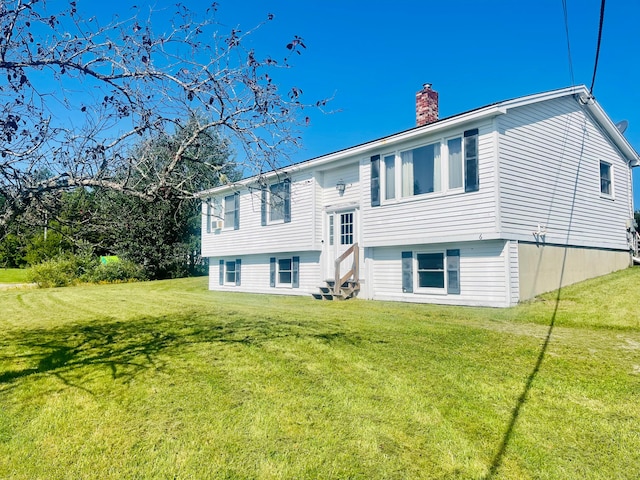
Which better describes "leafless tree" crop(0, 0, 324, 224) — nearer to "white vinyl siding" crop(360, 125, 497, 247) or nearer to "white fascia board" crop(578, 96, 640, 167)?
"white vinyl siding" crop(360, 125, 497, 247)

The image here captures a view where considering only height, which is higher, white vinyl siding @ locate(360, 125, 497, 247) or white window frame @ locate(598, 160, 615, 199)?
white window frame @ locate(598, 160, 615, 199)

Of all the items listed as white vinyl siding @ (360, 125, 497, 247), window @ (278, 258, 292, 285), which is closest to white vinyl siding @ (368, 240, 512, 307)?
white vinyl siding @ (360, 125, 497, 247)

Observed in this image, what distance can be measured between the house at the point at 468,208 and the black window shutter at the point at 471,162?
24mm

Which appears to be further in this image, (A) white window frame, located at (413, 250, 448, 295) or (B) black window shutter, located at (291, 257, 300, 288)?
(B) black window shutter, located at (291, 257, 300, 288)

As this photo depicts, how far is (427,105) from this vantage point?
12609 mm

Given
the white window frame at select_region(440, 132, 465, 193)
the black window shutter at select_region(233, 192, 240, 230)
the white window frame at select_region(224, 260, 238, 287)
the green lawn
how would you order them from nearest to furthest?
the green lawn, the white window frame at select_region(440, 132, 465, 193), the black window shutter at select_region(233, 192, 240, 230), the white window frame at select_region(224, 260, 238, 287)

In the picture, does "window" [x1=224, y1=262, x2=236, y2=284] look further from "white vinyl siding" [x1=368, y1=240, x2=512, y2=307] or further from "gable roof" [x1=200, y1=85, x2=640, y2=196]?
"white vinyl siding" [x1=368, y1=240, x2=512, y2=307]

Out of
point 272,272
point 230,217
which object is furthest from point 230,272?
point 272,272

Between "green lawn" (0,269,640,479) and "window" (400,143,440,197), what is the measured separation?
15.5 ft

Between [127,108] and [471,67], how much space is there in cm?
1348

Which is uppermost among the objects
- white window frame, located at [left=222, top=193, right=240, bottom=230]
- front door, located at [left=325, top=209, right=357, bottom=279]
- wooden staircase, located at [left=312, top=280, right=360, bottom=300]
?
white window frame, located at [left=222, top=193, right=240, bottom=230]

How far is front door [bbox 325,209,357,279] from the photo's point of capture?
13703mm

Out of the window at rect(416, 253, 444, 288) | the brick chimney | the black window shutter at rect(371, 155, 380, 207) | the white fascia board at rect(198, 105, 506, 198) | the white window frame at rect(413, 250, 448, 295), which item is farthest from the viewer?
the brick chimney

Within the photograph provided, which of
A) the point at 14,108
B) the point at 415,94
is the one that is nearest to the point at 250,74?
the point at 14,108
